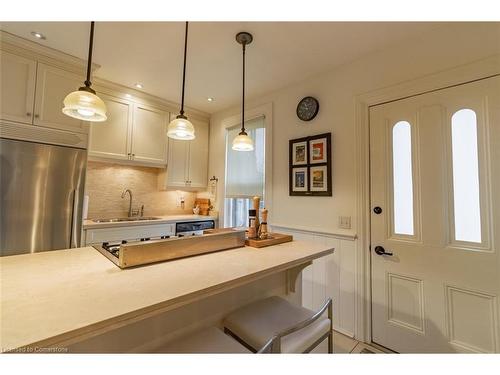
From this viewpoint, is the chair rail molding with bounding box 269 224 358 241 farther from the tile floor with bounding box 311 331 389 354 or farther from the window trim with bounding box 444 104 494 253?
the tile floor with bounding box 311 331 389 354

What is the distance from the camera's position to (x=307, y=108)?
240cm

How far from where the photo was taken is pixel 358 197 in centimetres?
200

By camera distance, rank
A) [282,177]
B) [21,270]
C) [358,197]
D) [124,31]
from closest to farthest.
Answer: [21,270], [124,31], [358,197], [282,177]

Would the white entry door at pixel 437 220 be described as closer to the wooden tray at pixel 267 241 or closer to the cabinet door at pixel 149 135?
the wooden tray at pixel 267 241

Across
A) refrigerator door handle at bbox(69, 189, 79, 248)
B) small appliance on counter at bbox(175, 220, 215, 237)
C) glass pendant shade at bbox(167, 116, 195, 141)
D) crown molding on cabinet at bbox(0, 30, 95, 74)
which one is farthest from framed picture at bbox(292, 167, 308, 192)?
crown molding on cabinet at bbox(0, 30, 95, 74)

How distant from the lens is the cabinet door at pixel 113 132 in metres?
2.54

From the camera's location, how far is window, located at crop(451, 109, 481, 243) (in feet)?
4.96

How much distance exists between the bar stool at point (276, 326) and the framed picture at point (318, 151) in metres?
1.41

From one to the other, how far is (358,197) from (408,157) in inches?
19.3

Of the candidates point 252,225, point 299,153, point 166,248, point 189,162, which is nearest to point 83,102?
point 166,248

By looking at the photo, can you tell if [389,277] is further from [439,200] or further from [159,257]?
[159,257]

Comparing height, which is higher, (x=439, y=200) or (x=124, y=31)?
(x=124, y=31)

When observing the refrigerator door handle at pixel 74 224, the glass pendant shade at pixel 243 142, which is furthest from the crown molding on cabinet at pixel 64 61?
the glass pendant shade at pixel 243 142
